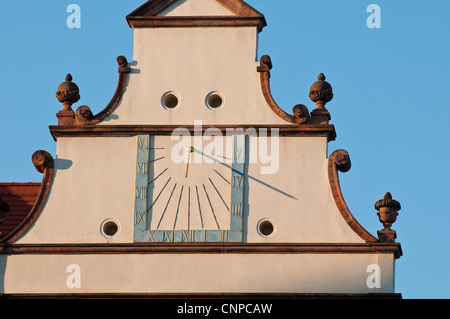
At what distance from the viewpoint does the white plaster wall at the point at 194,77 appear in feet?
111

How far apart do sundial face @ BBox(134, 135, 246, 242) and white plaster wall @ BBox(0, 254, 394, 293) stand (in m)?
0.47

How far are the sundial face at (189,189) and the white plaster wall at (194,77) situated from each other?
47 cm

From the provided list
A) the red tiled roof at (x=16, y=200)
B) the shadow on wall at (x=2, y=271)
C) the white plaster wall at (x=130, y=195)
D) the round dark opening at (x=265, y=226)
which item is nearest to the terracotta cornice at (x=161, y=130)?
the white plaster wall at (x=130, y=195)

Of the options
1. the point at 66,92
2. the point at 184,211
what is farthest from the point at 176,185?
the point at 66,92

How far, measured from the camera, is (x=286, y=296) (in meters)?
32.1

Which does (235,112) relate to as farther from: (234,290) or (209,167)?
(234,290)

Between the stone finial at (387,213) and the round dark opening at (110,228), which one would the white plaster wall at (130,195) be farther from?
the stone finial at (387,213)

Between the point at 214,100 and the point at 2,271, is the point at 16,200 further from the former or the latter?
the point at 214,100

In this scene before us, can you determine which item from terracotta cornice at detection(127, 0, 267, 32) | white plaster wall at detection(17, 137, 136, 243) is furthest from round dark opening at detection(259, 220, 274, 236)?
terracotta cornice at detection(127, 0, 267, 32)

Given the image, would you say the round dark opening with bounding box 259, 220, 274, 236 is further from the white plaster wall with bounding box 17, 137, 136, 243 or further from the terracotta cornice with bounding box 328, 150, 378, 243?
the white plaster wall with bounding box 17, 137, 136, 243

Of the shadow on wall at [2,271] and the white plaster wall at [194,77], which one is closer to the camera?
the shadow on wall at [2,271]

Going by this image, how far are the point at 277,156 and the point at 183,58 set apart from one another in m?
2.66

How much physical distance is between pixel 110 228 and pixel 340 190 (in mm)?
4115
